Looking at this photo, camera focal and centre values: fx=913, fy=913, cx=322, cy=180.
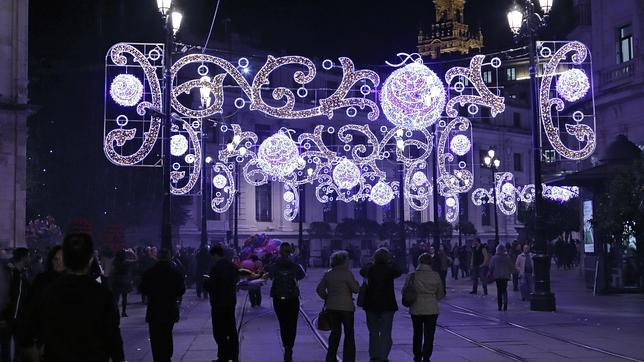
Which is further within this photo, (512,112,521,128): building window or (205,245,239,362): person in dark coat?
(512,112,521,128): building window

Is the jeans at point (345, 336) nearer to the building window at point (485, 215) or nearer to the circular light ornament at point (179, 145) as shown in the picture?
the circular light ornament at point (179, 145)

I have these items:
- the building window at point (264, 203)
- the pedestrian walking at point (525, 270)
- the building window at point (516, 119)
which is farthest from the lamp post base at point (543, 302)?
the building window at point (516, 119)

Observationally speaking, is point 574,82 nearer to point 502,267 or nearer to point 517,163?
point 502,267

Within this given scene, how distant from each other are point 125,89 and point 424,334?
13014mm

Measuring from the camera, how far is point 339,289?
12352mm

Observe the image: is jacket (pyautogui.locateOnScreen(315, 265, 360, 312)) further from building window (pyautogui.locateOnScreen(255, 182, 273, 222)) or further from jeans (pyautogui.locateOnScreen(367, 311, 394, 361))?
building window (pyautogui.locateOnScreen(255, 182, 273, 222))

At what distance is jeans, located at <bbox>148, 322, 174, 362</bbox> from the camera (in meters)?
11.6

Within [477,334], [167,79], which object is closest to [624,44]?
[167,79]

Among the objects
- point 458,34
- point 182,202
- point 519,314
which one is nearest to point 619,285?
point 519,314

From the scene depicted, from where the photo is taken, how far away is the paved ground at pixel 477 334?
45.4 feet

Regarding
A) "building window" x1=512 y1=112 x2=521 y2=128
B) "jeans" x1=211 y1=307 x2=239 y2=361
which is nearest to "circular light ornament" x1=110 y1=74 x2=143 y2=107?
"jeans" x1=211 y1=307 x2=239 y2=361

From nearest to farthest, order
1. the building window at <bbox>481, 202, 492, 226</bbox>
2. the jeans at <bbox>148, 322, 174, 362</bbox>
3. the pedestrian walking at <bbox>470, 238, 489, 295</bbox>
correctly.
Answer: the jeans at <bbox>148, 322, 174, 362</bbox> → the pedestrian walking at <bbox>470, 238, 489, 295</bbox> → the building window at <bbox>481, 202, 492, 226</bbox>

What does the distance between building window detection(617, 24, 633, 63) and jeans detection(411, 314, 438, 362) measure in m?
23.8

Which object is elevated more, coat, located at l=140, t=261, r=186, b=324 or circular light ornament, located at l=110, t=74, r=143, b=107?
circular light ornament, located at l=110, t=74, r=143, b=107
